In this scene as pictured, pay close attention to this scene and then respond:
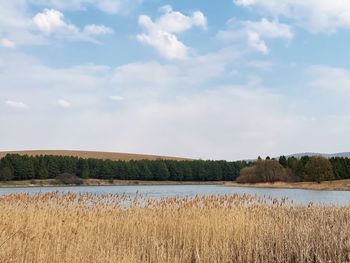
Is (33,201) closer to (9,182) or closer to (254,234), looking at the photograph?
(254,234)

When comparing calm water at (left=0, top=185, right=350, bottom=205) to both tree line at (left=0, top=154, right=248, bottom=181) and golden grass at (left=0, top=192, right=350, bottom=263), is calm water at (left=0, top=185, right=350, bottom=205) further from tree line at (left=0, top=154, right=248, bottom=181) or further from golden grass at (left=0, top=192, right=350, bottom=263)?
tree line at (left=0, top=154, right=248, bottom=181)

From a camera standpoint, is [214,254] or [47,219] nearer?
[214,254]

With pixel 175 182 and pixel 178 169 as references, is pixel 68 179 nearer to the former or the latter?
pixel 175 182

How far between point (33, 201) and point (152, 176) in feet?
312

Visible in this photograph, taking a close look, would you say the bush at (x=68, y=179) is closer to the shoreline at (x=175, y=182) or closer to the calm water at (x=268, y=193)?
the shoreline at (x=175, y=182)

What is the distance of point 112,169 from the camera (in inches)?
3959

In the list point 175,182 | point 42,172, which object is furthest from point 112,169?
point 42,172

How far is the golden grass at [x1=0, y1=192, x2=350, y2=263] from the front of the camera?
7.34 m

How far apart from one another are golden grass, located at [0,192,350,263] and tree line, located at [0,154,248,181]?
79808 mm

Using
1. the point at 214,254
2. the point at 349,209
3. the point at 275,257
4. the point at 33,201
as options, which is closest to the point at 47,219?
the point at 33,201

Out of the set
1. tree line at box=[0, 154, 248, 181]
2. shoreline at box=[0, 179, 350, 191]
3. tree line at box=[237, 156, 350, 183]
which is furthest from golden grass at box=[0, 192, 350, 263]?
tree line at box=[0, 154, 248, 181]

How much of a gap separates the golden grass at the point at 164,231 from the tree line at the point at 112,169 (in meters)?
79.8

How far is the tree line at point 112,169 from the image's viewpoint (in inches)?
3516

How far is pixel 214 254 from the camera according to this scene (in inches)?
297
